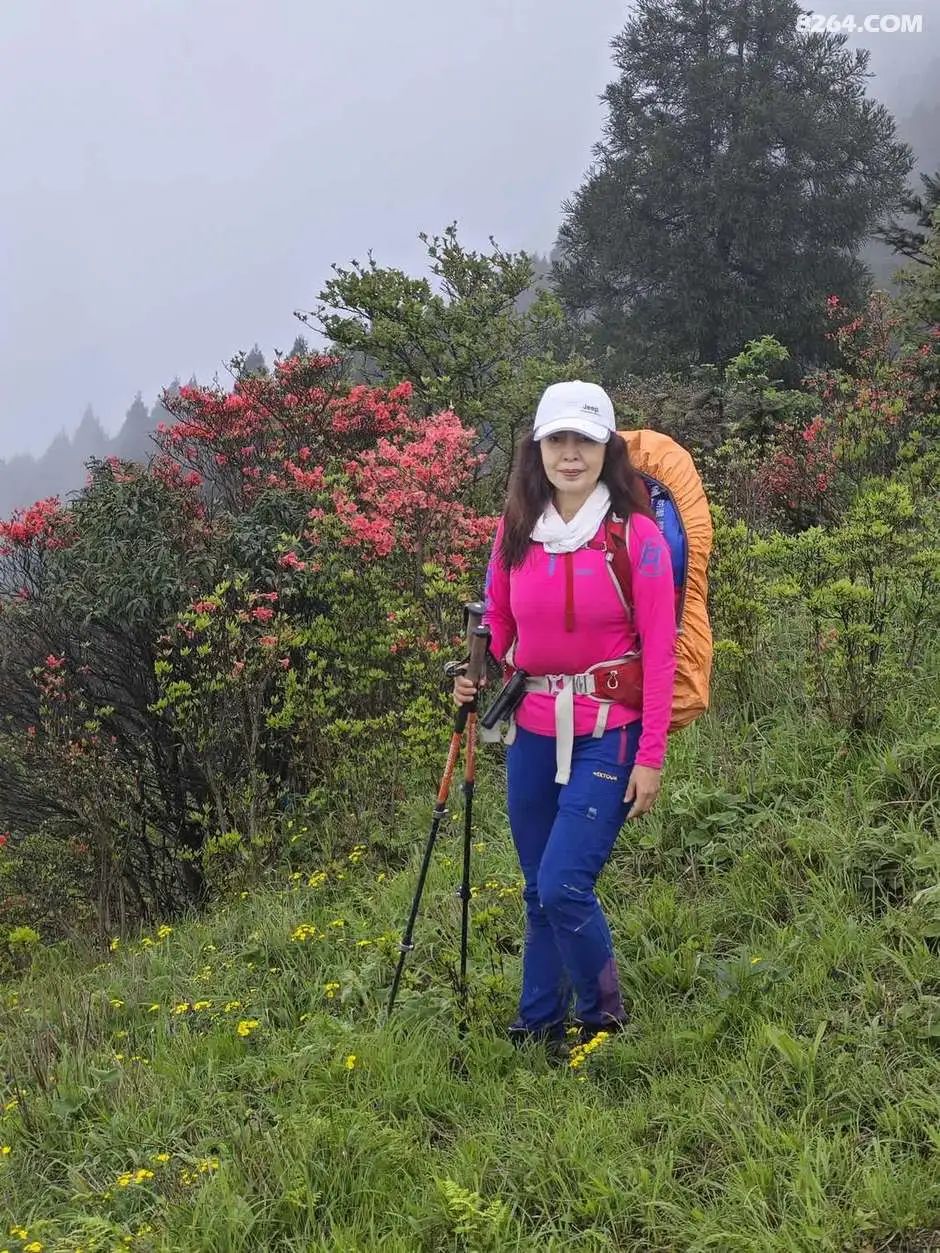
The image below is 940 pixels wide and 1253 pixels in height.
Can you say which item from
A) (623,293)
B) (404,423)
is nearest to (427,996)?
(404,423)

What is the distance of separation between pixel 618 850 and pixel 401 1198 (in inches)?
77.2

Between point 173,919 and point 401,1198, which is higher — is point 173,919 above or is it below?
below

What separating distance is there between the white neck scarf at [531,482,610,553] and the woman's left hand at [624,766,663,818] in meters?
0.66

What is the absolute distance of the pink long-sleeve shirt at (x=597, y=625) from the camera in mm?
2590

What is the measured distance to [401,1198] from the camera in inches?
90.7

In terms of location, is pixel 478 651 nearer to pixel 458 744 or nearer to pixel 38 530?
pixel 458 744

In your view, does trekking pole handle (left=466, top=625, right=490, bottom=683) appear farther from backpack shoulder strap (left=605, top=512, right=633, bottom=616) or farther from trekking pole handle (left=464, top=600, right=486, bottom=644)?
backpack shoulder strap (left=605, top=512, right=633, bottom=616)

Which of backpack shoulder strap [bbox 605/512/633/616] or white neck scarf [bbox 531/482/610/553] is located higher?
white neck scarf [bbox 531/482/610/553]

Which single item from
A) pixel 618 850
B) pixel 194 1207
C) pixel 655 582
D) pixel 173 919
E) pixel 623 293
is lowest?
pixel 173 919

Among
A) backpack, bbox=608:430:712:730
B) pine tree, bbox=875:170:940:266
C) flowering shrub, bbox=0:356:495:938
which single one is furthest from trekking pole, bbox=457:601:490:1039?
pine tree, bbox=875:170:940:266

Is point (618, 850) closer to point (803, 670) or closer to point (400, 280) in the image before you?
point (803, 670)

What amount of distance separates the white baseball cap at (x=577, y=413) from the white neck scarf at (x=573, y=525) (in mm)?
170

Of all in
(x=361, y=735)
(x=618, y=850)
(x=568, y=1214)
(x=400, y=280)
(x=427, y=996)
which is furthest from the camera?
(x=400, y=280)

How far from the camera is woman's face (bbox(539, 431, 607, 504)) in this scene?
8.84ft
